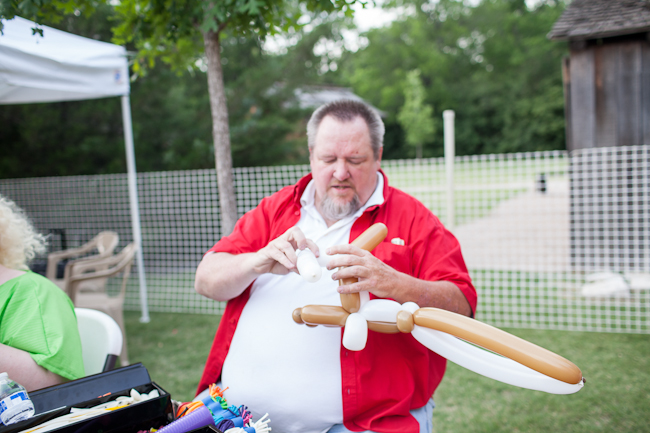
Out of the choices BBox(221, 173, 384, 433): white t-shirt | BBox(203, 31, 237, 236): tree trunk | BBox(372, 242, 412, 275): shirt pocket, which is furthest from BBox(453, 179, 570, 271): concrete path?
BBox(221, 173, 384, 433): white t-shirt

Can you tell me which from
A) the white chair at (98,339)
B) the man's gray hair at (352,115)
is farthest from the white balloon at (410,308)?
the white chair at (98,339)

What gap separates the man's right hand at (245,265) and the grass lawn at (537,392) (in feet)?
5.28

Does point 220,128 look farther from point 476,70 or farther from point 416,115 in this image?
point 476,70

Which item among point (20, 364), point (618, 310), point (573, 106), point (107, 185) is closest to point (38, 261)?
point (107, 185)

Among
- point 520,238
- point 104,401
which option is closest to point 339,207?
point 104,401

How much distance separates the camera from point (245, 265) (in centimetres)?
147

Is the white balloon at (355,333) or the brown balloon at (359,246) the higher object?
the brown balloon at (359,246)

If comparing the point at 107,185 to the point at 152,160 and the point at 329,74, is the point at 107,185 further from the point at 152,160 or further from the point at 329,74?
the point at 329,74

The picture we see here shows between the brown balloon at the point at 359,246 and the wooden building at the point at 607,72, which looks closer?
the brown balloon at the point at 359,246

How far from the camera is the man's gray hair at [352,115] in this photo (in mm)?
1641

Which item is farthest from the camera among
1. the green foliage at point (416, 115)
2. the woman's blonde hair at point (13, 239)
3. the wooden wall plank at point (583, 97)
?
the green foliage at point (416, 115)

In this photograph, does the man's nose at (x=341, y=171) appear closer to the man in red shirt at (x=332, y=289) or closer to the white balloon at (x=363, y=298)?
the man in red shirt at (x=332, y=289)

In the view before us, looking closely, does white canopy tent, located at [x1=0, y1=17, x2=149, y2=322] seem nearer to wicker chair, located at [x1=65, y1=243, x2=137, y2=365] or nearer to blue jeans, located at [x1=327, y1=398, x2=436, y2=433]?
wicker chair, located at [x1=65, y1=243, x2=137, y2=365]

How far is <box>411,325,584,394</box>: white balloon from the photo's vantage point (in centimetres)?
93
